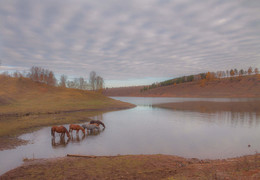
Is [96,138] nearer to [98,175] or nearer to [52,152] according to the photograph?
[52,152]

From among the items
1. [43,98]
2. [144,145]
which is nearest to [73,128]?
[144,145]

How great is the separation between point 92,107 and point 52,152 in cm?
3105

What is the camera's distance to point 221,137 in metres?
16.5

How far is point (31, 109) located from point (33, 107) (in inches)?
102

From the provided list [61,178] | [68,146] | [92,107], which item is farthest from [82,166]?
[92,107]

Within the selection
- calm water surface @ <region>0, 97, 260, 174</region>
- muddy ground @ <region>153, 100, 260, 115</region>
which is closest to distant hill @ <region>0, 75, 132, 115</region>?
muddy ground @ <region>153, 100, 260, 115</region>

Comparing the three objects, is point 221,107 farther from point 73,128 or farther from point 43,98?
point 43,98

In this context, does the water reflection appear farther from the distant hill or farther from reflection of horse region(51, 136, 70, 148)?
the distant hill

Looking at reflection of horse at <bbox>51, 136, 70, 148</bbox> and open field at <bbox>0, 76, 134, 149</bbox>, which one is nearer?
reflection of horse at <bbox>51, 136, 70, 148</bbox>

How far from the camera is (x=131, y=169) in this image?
877 centimetres

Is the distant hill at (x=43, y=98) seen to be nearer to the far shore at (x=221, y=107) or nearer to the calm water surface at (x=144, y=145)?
the far shore at (x=221, y=107)

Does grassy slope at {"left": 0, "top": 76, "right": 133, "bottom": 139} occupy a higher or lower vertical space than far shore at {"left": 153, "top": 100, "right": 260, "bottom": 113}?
higher

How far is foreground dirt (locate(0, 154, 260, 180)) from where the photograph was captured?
7.34m

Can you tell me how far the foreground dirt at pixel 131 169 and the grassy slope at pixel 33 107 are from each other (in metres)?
10.6
